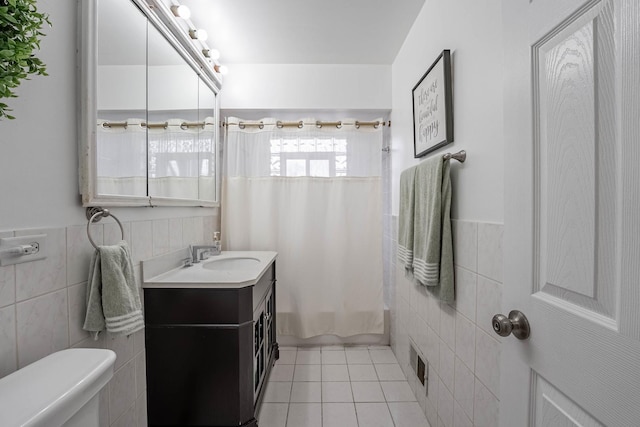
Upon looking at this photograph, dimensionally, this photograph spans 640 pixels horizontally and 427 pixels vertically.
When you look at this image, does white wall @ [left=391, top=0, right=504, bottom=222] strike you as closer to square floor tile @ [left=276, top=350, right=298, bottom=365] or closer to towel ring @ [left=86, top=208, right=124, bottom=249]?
towel ring @ [left=86, top=208, right=124, bottom=249]

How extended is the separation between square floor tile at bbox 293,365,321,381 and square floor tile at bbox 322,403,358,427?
0.27 meters

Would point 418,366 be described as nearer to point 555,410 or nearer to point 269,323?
point 269,323

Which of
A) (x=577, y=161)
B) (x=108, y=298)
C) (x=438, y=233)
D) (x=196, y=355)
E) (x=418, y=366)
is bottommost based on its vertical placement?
(x=418, y=366)

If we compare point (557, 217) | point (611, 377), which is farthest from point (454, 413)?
point (557, 217)

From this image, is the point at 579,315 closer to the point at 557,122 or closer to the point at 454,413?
the point at 557,122

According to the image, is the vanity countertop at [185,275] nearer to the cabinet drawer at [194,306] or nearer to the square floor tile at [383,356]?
the cabinet drawer at [194,306]

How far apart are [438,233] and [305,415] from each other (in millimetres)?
1310

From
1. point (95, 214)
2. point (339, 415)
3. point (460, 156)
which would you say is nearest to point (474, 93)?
point (460, 156)

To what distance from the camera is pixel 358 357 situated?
2.23 metres

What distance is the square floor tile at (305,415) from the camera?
1.56 metres

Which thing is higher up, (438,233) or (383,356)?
(438,233)

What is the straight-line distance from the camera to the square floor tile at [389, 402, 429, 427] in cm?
155

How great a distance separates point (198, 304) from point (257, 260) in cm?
61

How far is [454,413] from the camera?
1235mm
